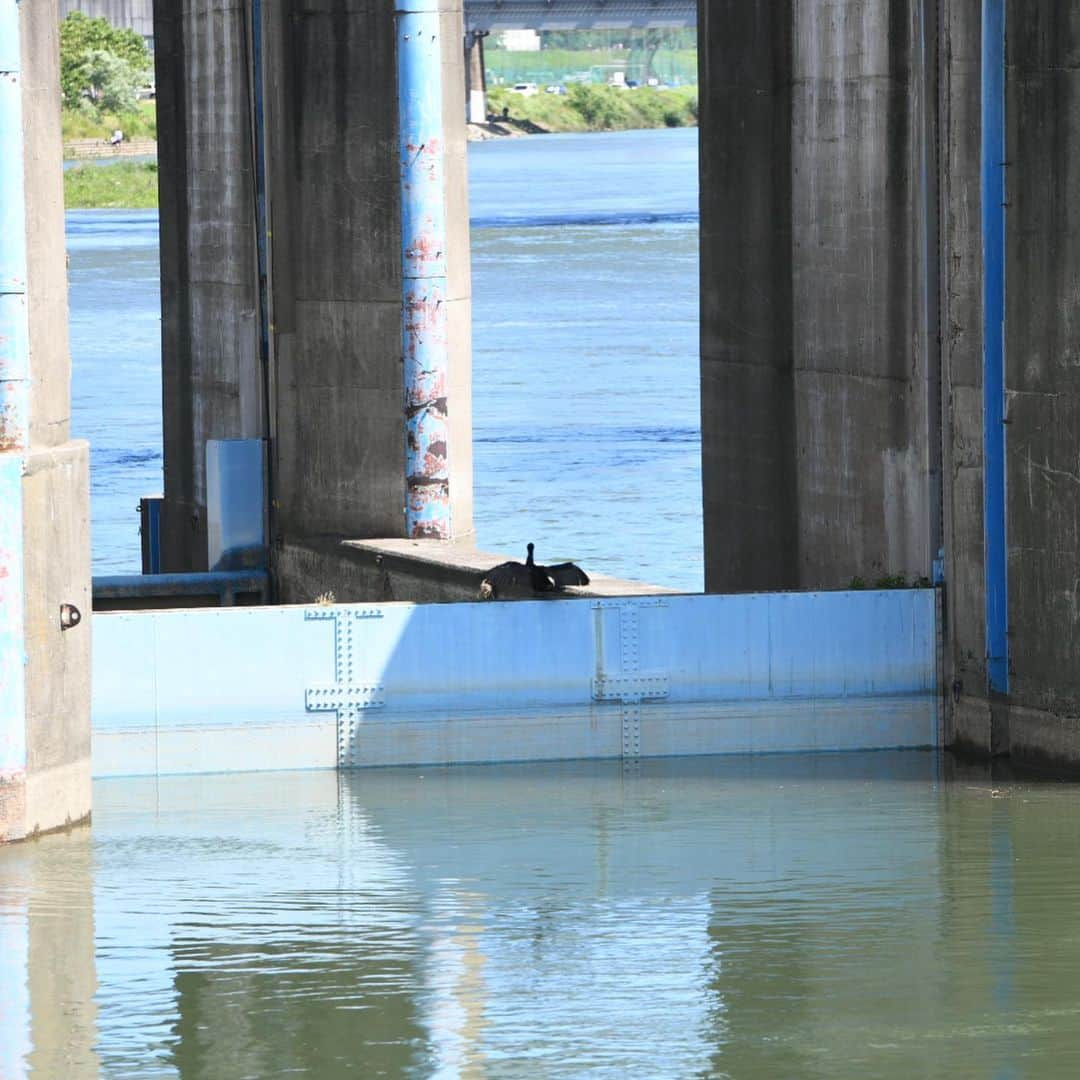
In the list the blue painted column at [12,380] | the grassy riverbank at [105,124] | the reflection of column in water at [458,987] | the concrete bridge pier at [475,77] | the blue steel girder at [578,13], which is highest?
the concrete bridge pier at [475,77]

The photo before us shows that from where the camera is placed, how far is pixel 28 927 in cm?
1456

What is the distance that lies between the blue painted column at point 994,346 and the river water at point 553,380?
14759 mm

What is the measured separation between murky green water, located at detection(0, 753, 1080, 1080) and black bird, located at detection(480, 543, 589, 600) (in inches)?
55.2

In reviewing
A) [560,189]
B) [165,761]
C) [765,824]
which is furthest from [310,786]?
[560,189]

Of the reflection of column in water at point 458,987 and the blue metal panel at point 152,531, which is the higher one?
the blue metal panel at point 152,531

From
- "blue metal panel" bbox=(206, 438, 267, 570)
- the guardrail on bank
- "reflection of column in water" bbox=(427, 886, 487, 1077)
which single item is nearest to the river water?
"blue metal panel" bbox=(206, 438, 267, 570)

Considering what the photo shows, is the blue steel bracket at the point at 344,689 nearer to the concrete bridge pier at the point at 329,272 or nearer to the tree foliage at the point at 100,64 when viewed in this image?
the concrete bridge pier at the point at 329,272

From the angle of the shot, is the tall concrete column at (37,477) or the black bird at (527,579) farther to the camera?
the black bird at (527,579)

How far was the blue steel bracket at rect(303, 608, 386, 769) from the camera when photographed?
59.3 feet

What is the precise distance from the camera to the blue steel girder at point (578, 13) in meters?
92.4

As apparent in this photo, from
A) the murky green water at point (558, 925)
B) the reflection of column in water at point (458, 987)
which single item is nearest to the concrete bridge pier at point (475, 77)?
the murky green water at point (558, 925)

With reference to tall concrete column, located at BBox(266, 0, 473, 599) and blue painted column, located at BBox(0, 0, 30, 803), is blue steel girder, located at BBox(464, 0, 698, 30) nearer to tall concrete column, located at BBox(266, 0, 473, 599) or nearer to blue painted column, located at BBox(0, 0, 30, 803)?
tall concrete column, located at BBox(266, 0, 473, 599)

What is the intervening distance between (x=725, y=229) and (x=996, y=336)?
17.9ft

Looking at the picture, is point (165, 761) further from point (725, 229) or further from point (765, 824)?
point (725, 229)
